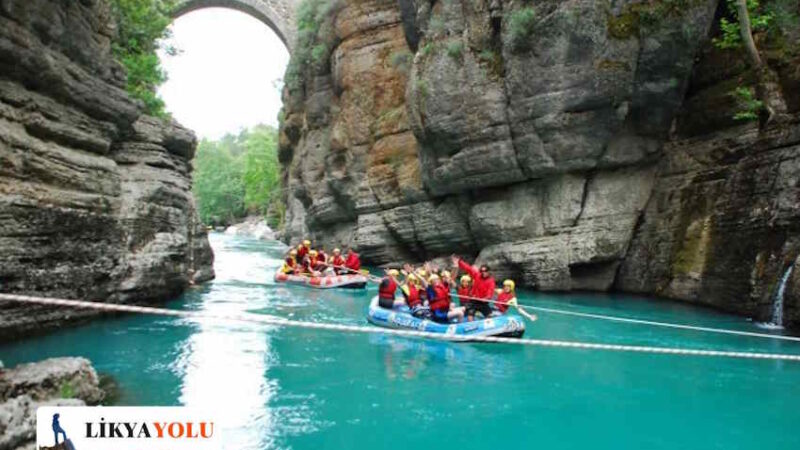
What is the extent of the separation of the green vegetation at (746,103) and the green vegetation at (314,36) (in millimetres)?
17186

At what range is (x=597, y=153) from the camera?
16.6 m

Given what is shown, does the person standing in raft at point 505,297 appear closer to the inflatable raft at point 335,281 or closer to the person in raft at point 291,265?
the inflatable raft at point 335,281

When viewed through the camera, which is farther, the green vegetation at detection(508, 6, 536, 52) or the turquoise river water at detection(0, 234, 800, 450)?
the green vegetation at detection(508, 6, 536, 52)

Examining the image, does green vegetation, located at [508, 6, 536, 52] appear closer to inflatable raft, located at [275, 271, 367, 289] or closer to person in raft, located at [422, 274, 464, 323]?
inflatable raft, located at [275, 271, 367, 289]

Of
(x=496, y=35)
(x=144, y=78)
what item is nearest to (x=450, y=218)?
(x=496, y=35)

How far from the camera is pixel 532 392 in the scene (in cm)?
769

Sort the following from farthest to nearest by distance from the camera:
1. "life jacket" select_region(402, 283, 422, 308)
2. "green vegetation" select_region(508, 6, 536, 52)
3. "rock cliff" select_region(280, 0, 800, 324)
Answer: "green vegetation" select_region(508, 6, 536, 52) < "rock cliff" select_region(280, 0, 800, 324) < "life jacket" select_region(402, 283, 422, 308)

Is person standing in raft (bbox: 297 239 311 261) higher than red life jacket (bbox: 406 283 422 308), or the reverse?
person standing in raft (bbox: 297 239 311 261)

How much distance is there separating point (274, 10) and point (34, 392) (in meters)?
39.5

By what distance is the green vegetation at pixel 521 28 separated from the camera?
1574 cm

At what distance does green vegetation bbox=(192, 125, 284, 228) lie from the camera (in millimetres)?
57094

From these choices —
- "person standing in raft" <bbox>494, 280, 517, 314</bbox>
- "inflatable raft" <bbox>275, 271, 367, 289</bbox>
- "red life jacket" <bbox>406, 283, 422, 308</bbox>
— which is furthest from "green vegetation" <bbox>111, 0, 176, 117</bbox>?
"person standing in raft" <bbox>494, 280, 517, 314</bbox>

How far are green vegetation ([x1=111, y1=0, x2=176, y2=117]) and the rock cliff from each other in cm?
832

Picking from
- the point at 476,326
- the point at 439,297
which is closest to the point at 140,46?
the point at 439,297
